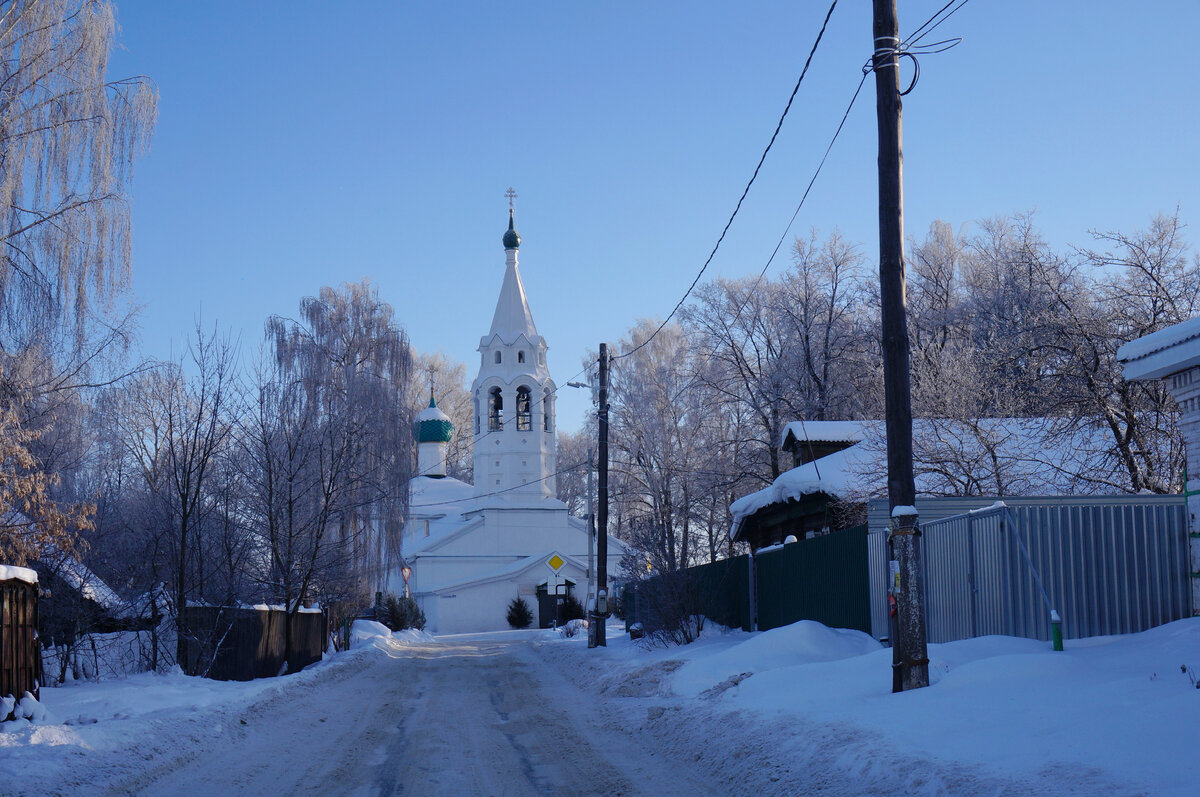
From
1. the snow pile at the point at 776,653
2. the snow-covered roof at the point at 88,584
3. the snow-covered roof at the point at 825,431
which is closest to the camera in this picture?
the snow pile at the point at 776,653

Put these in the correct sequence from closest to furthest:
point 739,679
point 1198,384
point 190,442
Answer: point 1198,384 < point 739,679 < point 190,442

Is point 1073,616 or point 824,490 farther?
point 824,490

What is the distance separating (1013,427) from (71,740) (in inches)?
762

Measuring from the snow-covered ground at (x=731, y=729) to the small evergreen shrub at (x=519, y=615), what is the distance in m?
38.0

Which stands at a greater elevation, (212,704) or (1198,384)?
(1198,384)

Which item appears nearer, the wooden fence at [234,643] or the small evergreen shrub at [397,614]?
the wooden fence at [234,643]

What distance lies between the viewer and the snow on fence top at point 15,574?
10938mm

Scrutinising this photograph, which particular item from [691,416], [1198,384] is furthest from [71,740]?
[691,416]

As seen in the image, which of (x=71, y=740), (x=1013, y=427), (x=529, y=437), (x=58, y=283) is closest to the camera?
(x=71, y=740)

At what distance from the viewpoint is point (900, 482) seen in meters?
10.0

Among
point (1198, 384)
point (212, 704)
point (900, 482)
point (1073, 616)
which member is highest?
point (1198, 384)

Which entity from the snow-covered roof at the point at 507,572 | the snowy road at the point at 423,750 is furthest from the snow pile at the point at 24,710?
the snow-covered roof at the point at 507,572

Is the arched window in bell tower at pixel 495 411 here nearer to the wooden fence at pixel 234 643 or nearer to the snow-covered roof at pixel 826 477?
the snow-covered roof at pixel 826 477

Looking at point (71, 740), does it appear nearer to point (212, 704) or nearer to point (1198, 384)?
point (212, 704)
